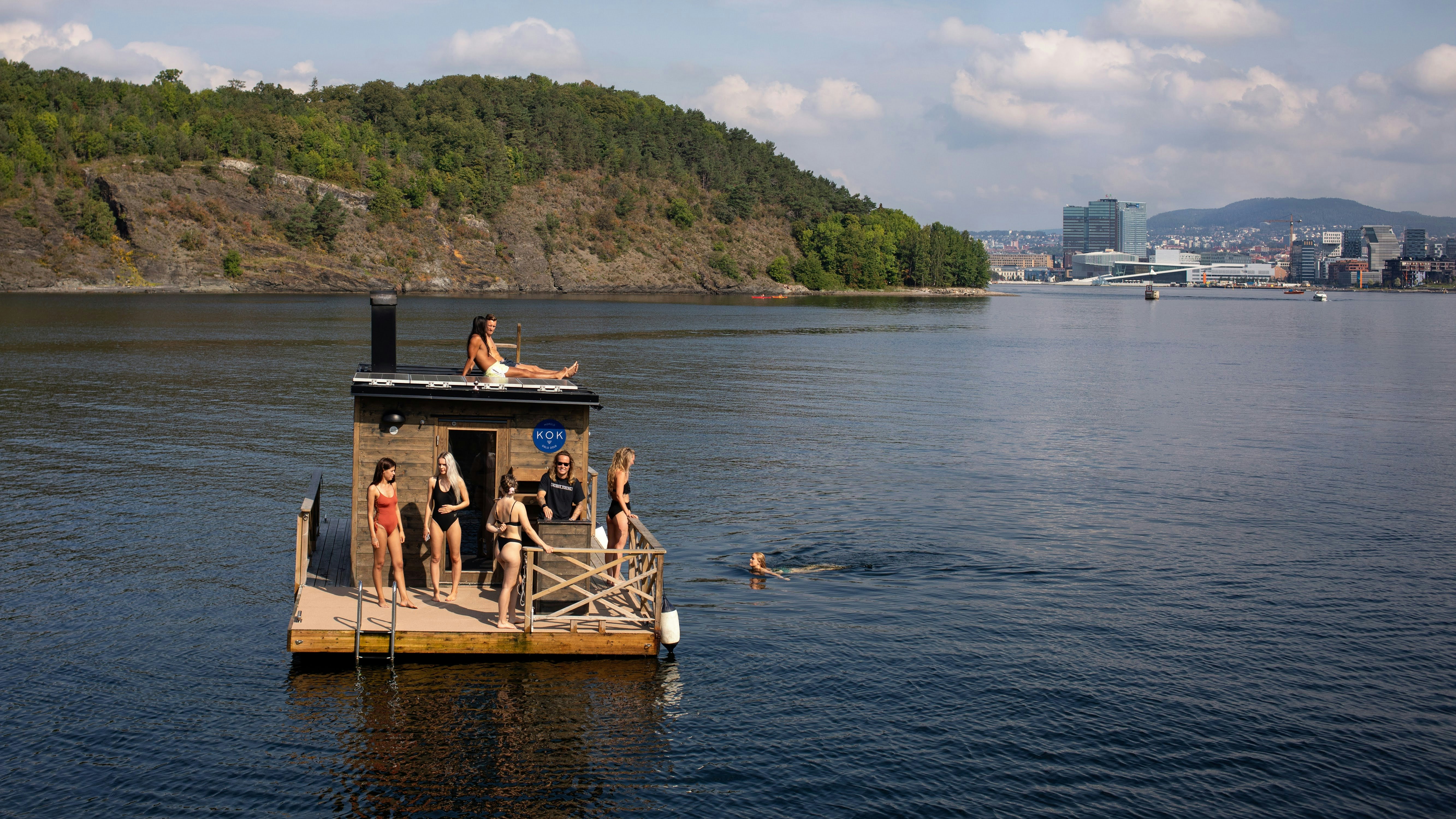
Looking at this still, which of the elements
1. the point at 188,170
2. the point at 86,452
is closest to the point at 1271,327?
the point at 86,452

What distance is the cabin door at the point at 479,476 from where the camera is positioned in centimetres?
1542

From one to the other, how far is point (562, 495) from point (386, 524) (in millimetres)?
2337

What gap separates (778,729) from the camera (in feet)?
42.9

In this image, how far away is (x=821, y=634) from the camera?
16.6 m

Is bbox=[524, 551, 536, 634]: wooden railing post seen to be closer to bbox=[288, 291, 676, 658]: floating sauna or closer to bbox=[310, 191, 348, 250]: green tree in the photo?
bbox=[288, 291, 676, 658]: floating sauna

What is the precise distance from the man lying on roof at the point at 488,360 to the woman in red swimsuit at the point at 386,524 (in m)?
2.12

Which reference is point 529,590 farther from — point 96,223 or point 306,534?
point 96,223

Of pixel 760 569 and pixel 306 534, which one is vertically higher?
pixel 306 534

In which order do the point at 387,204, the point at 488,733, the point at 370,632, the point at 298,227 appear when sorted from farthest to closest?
the point at 387,204, the point at 298,227, the point at 370,632, the point at 488,733

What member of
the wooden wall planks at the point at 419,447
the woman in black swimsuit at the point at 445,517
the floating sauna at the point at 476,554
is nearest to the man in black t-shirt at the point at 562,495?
the floating sauna at the point at 476,554

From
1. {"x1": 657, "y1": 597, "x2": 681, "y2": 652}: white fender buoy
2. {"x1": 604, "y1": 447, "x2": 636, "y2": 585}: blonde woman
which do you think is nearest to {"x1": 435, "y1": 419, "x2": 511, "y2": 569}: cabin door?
{"x1": 604, "y1": 447, "x2": 636, "y2": 585}: blonde woman

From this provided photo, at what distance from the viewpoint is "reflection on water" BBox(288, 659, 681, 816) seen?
11250mm

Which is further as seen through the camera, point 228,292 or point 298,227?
point 298,227

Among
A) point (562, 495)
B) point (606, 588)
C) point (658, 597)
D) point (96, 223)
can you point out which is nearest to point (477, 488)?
point (562, 495)
